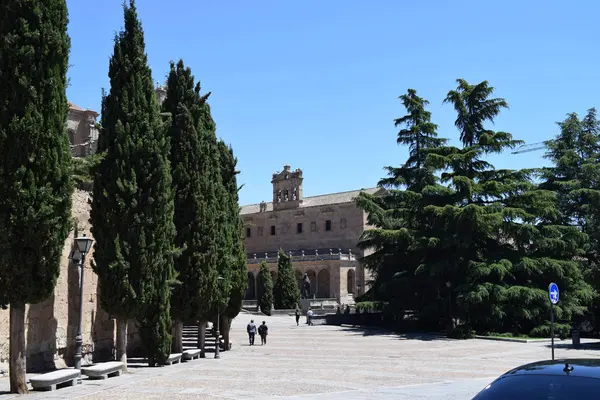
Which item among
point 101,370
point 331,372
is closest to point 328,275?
point 331,372

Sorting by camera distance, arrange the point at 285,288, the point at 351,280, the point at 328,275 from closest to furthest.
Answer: the point at 285,288 < the point at 328,275 < the point at 351,280

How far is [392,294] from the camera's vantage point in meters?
36.2

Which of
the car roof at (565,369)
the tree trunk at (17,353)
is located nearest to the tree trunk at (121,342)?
the tree trunk at (17,353)

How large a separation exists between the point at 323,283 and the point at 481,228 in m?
34.7

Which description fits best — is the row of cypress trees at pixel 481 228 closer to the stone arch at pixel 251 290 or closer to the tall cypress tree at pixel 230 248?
the tall cypress tree at pixel 230 248

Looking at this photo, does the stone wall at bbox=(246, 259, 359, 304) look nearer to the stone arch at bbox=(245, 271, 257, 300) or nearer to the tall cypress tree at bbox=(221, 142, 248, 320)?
the stone arch at bbox=(245, 271, 257, 300)

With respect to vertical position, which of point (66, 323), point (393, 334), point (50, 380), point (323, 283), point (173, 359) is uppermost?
point (323, 283)

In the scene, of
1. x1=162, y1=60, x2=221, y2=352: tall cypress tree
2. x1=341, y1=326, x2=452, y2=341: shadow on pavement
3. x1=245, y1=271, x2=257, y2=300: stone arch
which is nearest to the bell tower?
x1=245, y1=271, x2=257, y2=300: stone arch

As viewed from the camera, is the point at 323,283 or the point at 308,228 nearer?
the point at 323,283

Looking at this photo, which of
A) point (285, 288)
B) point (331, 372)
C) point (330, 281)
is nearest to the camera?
point (331, 372)

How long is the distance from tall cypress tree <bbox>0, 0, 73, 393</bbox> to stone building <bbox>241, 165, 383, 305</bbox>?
50.0m

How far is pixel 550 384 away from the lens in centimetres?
497

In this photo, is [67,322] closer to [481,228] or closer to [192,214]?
[192,214]

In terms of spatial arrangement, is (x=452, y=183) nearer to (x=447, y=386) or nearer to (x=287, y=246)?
(x=447, y=386)
